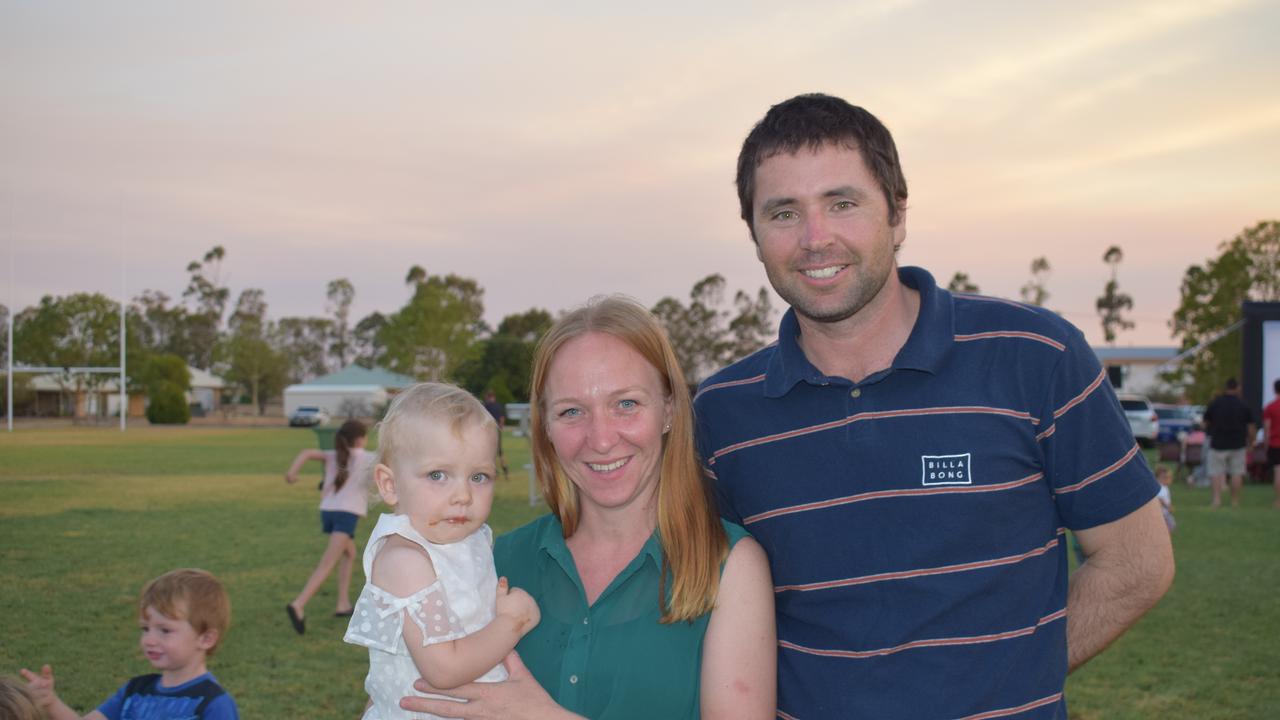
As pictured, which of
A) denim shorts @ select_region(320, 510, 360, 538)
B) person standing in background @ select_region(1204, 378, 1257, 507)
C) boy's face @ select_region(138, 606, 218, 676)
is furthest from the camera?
person standing in background @ select_region(1204, 378, 1257, 507)

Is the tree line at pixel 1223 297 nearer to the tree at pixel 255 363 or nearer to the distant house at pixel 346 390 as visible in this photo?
the distant house at pixel 346 390

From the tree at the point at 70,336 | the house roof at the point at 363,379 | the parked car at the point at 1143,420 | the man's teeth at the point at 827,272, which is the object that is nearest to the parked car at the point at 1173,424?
the parked car at the point at 1143,420

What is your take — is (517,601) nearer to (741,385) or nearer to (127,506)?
(741,385)

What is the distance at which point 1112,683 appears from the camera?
759cm

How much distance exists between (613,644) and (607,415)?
59cm

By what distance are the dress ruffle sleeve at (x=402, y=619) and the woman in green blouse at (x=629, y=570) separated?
0.17 meters

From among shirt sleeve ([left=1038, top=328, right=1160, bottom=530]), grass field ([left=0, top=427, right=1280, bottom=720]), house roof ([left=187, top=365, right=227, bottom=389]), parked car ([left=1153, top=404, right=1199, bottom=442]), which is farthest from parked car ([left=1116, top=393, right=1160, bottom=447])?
house roof ([left=187, top=365, right=227, bottom=389])

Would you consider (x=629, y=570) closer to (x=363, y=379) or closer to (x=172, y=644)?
(x=172, y=644)

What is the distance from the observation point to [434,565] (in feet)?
9.11

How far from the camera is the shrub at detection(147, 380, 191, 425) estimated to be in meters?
69.9

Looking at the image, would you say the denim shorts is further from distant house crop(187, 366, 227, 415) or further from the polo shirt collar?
distant house crop(187, 366, 227, 415)

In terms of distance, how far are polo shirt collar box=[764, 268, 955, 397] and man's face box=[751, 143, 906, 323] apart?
149 millimetres

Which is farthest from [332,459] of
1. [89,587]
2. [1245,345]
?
[1245,345]

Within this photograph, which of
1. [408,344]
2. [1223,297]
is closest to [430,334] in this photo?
[408,344]
